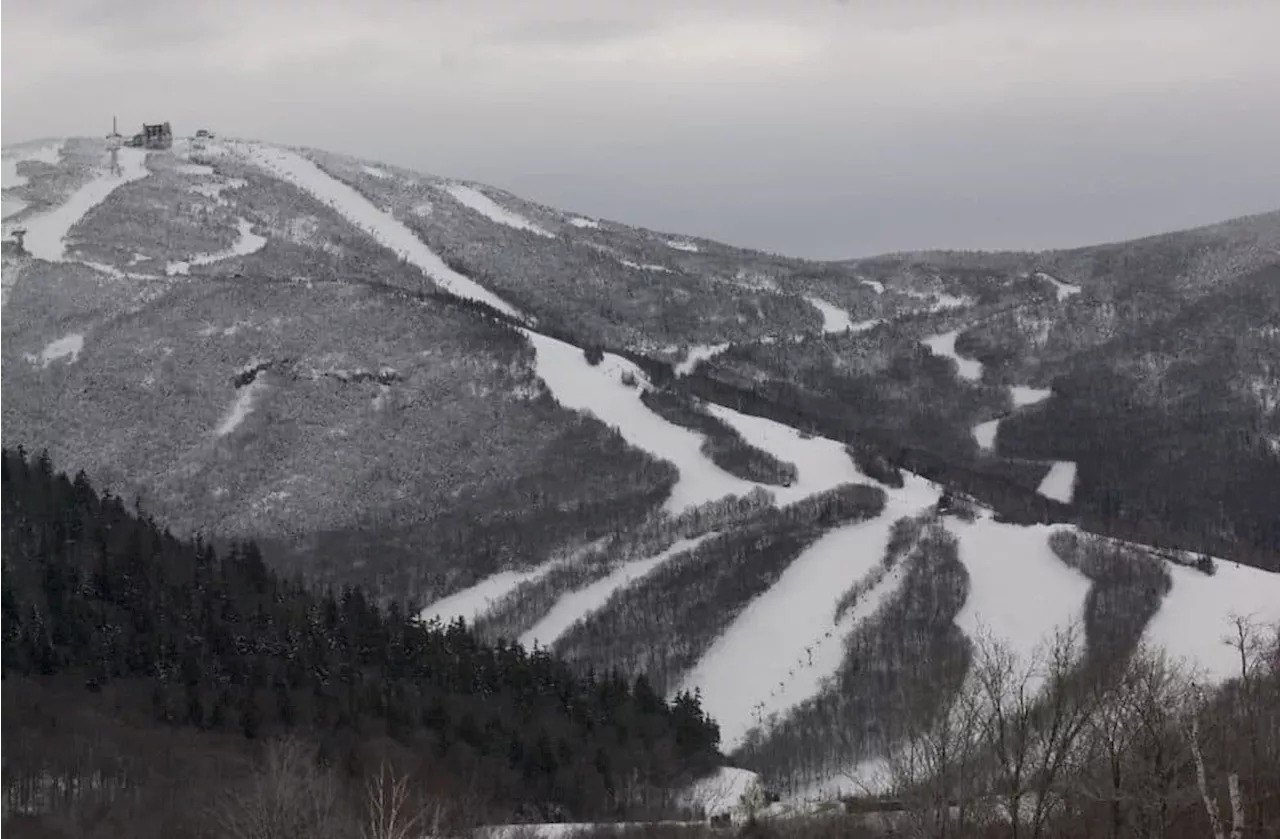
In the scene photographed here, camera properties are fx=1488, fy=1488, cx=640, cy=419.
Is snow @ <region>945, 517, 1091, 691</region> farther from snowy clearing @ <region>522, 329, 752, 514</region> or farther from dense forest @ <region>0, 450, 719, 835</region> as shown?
dense forest @ <region>0, 450, 719, 835</region>

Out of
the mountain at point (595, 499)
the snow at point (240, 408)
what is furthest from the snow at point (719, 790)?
the snow at point (240, 408)

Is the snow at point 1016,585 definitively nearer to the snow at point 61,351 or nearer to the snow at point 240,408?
the snow at point 240,408

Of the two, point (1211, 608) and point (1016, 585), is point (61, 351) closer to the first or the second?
point (1016, 585)

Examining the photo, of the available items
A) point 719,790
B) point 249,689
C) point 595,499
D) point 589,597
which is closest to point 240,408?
point 595,499

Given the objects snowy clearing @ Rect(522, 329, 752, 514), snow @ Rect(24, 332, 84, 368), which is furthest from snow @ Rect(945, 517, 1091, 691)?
snow @ Rect(24, 332, 84, 368)

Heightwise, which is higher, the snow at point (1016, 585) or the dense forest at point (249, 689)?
the dense forest at point (249, 689)

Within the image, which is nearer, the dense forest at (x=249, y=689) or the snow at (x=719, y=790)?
the dense forest at (x=249, y=689)

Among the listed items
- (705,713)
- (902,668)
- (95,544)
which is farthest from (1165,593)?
(95,544)
